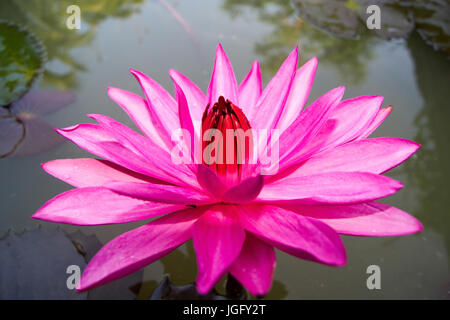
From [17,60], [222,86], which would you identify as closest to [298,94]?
[222,86]

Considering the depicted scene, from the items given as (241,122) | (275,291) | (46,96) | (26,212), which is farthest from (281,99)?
(46,96)

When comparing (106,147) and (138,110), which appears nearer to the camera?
(106,147)

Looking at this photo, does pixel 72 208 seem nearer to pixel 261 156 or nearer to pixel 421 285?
pixel 261 156

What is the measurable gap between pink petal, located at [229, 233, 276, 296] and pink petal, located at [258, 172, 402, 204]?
0.14 metres

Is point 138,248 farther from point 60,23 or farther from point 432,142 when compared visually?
point 60,23

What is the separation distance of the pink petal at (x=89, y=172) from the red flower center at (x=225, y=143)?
20 centimetres

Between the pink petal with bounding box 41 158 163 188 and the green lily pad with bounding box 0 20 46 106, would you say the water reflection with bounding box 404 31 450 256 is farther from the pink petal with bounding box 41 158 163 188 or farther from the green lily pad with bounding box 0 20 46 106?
the green lily pad with bounding box 0 20 46 106

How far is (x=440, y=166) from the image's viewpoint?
154cm

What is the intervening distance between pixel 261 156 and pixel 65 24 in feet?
6.35

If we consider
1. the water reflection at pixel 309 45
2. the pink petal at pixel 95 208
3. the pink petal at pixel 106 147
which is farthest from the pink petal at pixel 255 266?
the water reflection at pixel 309 45

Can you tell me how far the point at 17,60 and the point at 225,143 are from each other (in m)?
1.45

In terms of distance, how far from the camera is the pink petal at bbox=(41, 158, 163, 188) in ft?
3.36

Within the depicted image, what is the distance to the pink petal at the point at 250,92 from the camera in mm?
1260

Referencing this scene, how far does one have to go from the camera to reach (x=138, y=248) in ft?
2.80
